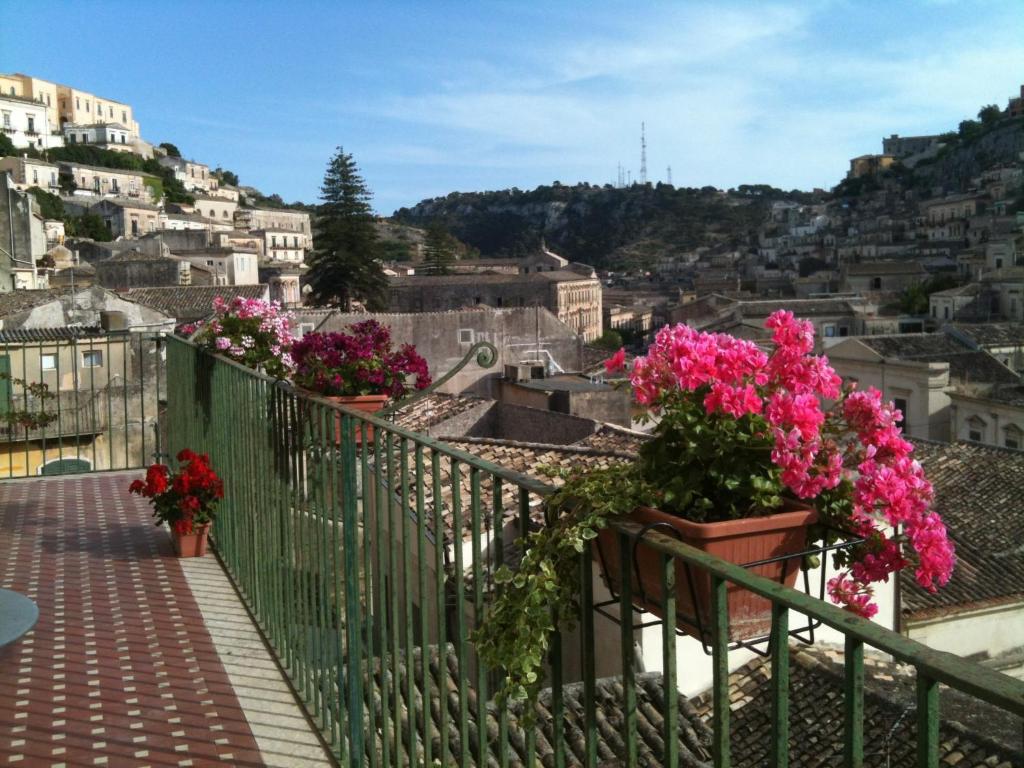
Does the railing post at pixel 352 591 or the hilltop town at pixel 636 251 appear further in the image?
the hilltop town at pixel 636 251

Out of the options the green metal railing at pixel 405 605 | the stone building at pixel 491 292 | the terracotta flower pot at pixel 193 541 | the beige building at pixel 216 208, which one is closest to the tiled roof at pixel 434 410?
the green metal railing at pixel 405 605

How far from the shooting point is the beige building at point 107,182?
3430 inches

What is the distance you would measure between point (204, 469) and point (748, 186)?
179681 millimetres

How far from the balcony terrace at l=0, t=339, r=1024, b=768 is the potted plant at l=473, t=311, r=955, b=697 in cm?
8

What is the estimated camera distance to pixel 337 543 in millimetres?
3564

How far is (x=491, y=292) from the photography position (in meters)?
57.7

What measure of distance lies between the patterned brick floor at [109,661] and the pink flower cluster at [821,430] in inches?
90.0

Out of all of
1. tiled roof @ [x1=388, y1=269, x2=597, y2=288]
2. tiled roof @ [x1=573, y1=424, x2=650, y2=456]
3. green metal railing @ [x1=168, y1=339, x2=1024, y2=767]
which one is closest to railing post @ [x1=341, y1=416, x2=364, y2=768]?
green metal railing @ [x1=168, y1=339, x2=1024, y2=767]

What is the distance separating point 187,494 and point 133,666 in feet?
5.62

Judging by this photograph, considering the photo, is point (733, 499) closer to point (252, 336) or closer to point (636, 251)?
point (252, 336)

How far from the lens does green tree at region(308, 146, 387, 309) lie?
47.5 meters

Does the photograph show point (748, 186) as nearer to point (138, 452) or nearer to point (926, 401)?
point (926, 401)

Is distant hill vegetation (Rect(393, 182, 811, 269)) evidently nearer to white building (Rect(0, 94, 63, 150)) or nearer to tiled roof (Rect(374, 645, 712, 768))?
white building (Rect(0, 94, 63, 150))

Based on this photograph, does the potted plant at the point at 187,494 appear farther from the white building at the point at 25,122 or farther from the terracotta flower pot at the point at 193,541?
the white building at the point at 25,122
